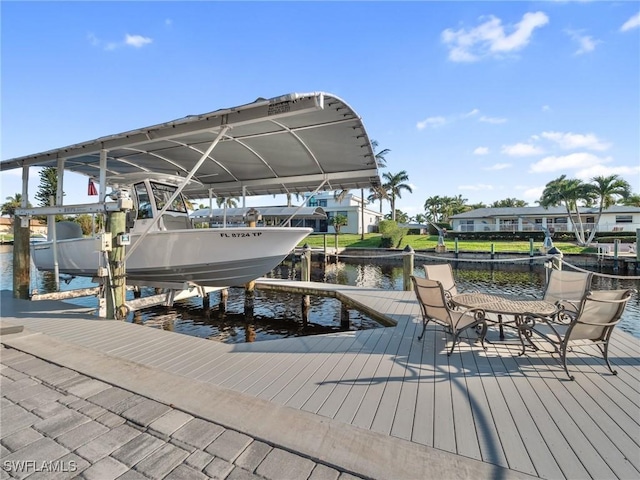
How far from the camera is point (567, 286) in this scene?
4.83 metres

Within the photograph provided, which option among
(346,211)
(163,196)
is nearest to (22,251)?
(163,196)

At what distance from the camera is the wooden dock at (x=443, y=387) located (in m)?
2.11

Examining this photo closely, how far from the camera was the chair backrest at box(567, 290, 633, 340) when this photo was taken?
3.20m

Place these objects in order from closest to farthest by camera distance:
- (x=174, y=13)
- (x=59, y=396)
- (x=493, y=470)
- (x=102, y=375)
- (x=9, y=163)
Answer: (x=493, y=470), (x=59, y=396), (x=102, y=375), (x=174, y=13), (x=9, y=163)

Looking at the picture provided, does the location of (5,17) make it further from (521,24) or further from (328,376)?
(521,24)

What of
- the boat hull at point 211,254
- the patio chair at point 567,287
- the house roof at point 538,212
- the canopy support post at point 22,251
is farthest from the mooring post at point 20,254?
the house roof at point 538,212

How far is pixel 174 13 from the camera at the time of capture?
22.3 ft

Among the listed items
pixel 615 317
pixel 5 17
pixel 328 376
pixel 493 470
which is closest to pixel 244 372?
pixel 328 376

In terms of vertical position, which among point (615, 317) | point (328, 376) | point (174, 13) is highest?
point (174, 13)

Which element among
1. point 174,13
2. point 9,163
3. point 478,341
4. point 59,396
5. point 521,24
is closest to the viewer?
point 59,396

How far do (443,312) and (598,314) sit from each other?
1.54m

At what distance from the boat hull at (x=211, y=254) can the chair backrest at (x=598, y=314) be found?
4.64m

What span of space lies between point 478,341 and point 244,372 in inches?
123

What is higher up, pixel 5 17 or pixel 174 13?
pixel 174 13
